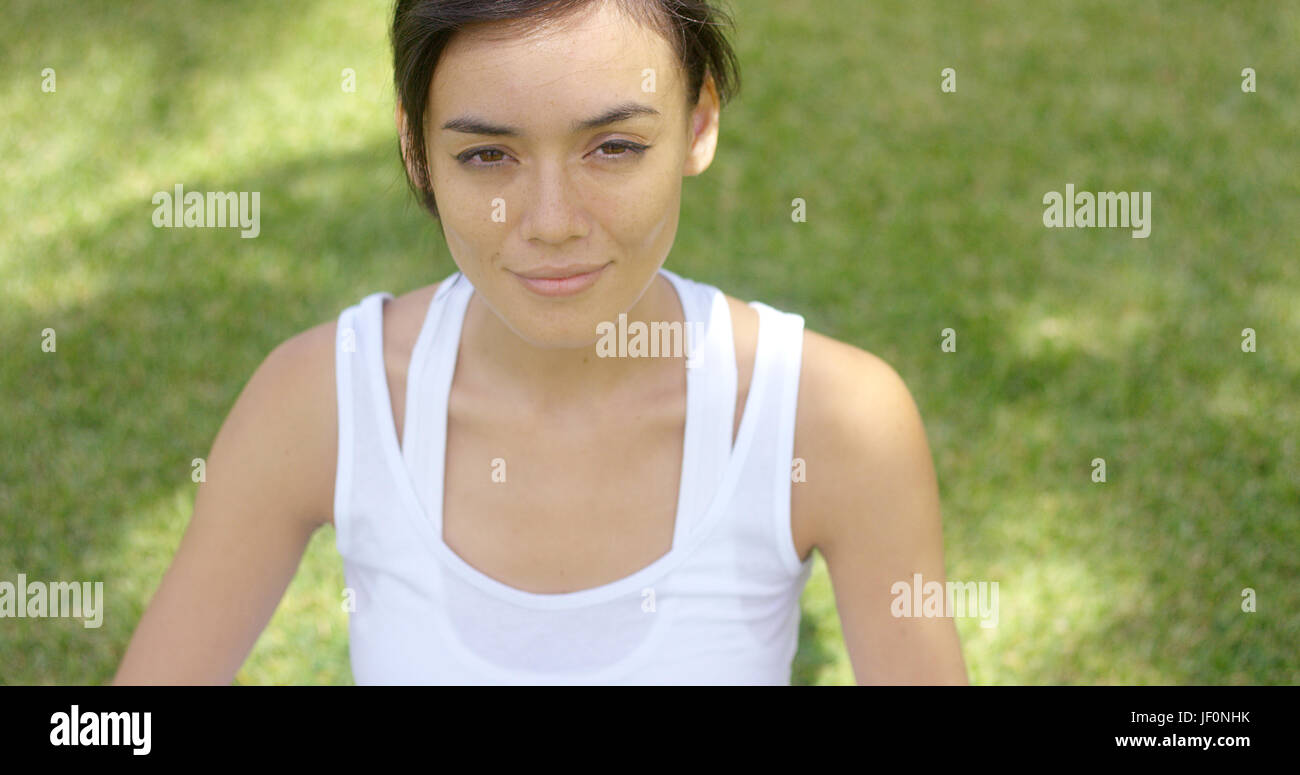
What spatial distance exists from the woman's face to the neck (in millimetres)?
196

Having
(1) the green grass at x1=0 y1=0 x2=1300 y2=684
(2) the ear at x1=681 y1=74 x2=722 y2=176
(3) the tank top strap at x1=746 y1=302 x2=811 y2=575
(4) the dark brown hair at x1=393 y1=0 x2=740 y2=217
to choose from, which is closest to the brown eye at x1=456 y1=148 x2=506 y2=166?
(4) the dark brown hair at x1=393 y1=0 x2=740 y2=217

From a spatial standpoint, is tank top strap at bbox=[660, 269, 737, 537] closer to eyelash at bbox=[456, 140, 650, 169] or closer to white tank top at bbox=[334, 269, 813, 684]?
white tank top at bbox=[334, 269, 813, 684]

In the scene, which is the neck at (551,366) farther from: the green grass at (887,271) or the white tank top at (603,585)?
the green grass at (887,271)

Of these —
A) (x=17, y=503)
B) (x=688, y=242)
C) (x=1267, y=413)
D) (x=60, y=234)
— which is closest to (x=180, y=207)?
(x=60, y=234)

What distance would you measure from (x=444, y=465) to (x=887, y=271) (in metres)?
2.81

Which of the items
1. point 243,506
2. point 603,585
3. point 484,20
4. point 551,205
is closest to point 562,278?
point 551,205

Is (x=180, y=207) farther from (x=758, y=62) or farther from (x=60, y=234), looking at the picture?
(x=758, y=62)

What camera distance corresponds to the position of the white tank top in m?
2.10

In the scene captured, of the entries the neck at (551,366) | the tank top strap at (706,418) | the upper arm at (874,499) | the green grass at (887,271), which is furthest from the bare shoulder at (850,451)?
the green grass at (887,271)

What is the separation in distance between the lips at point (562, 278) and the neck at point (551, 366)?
251 mm

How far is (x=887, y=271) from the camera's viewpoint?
4.63 meters

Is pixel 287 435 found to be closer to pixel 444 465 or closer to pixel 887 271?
pixel 444 465

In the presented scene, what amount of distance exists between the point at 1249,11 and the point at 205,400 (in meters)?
5.23
